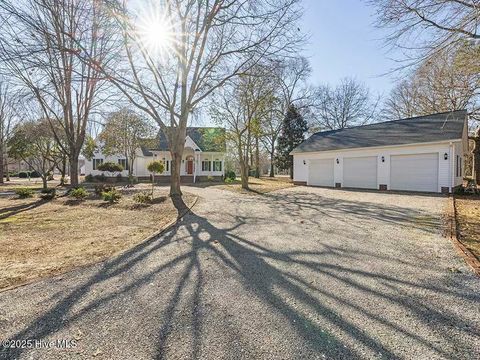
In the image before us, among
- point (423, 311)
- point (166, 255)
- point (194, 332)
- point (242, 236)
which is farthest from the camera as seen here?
point (242, 236)

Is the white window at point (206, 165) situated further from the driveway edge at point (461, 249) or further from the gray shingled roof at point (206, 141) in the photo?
the driveway edge at point (461, 249)

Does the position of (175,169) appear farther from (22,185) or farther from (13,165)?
(13,165)

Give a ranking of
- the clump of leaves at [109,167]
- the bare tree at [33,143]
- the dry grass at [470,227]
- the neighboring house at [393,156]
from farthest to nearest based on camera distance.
Answer: the clump of leaves at [109,167] → the bare tree at [33,143] → the neighboring house at [393,156] → the dry grass at [470,227]

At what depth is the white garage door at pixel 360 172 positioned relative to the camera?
55.2 ft

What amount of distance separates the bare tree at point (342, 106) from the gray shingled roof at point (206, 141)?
17.3 metres

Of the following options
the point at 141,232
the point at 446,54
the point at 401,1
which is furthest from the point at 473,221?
the point at 141,232

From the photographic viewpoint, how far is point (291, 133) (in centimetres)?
3241

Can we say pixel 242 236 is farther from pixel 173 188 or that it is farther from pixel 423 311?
pixel 173 188

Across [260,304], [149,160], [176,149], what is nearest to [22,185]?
[149,160]

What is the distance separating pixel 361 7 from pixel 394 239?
20.6ft

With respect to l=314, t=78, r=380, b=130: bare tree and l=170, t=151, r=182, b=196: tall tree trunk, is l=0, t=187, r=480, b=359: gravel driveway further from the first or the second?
l=314, t=78, r=380, b=130: bare tree

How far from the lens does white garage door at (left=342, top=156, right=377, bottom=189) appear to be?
1683cm

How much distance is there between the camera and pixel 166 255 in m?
4.58

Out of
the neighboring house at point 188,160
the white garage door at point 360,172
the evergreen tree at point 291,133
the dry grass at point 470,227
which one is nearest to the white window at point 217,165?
the neighboring house at point 188,160
